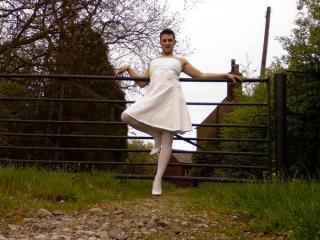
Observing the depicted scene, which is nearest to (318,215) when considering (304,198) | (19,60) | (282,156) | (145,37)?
(304,198)

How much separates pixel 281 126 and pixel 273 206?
8.46 ft

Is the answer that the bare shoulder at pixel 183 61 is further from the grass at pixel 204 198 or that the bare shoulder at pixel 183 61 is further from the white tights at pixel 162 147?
the grass at pixel 204 198

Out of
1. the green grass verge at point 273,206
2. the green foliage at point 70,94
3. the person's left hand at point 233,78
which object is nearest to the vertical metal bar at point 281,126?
the person's left hand at point 233,78

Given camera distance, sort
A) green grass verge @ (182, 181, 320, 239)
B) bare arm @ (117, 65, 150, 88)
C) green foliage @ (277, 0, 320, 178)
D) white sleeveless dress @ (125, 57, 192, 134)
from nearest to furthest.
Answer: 1. green grass verge @ (182, 181, 320, 239)
2. white sleeveless dress @ (125, 57, 192, 134)
3. bare arm @ (117, 65, 150, 88)
4. green foliage @ (277, 0, 320, 178)

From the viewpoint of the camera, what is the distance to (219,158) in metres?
11.9

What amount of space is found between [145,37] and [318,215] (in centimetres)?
1293

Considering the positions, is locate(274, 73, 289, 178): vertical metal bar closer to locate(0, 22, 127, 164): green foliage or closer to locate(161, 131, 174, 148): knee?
locate(161, 131, 174, 148): knee

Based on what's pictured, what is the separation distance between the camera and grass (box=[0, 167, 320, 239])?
3117mm

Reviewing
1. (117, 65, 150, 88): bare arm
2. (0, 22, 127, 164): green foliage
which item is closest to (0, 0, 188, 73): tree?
(0, 22, 127, 164): green foliage

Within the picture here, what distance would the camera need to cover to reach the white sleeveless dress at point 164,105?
16.6 feet

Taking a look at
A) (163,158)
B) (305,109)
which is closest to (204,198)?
(163,158)

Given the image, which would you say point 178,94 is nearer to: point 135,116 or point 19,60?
point 135,116

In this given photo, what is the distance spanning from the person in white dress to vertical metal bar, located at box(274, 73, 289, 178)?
4.56 ft

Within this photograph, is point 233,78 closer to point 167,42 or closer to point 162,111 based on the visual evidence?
point 167,42
